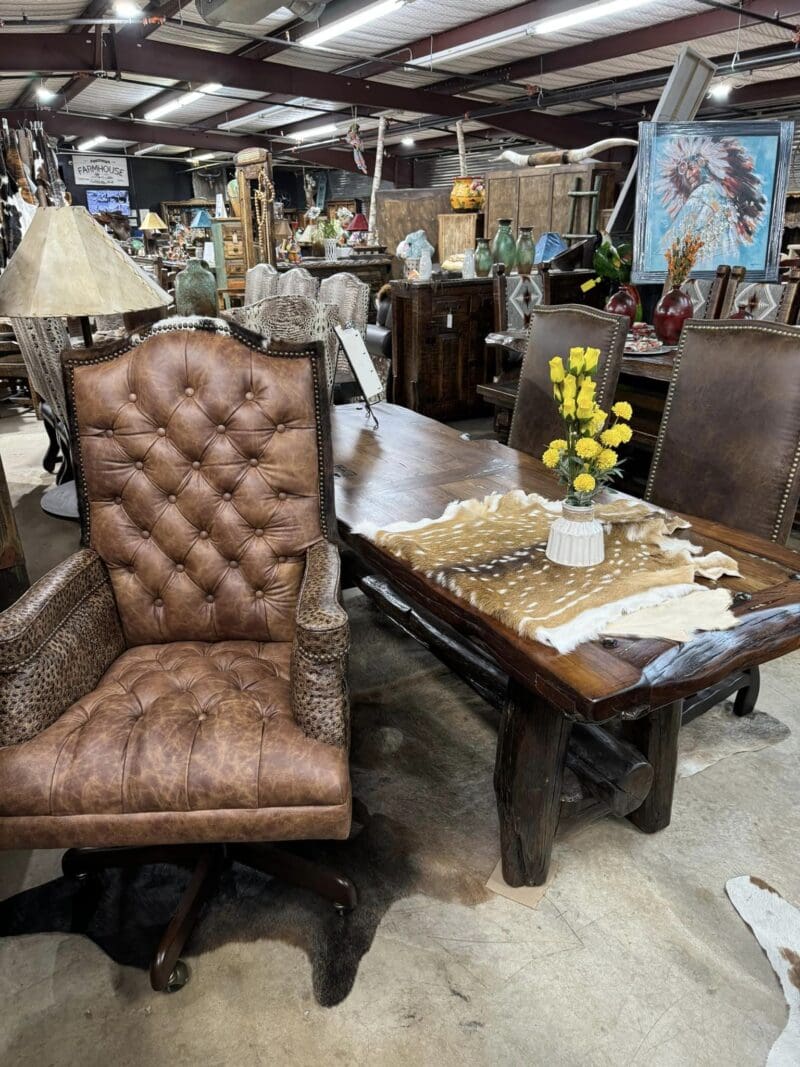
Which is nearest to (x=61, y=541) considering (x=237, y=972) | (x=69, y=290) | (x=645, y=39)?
(x=69, y=290)

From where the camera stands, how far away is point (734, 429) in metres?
2.10

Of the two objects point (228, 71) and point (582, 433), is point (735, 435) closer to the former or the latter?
point (582, 433)

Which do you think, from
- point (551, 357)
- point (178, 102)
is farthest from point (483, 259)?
point (178, 102)

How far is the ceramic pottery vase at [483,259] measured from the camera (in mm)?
5332

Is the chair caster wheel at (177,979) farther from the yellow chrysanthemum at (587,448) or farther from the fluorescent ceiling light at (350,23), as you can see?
the fluorescent ceiling light at (350,23)

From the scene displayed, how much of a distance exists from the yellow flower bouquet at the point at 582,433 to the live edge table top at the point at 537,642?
13.8 inches

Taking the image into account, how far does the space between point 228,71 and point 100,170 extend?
10336 millimetres

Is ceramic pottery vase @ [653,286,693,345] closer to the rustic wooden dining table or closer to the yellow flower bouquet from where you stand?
the rustic wooden dining table

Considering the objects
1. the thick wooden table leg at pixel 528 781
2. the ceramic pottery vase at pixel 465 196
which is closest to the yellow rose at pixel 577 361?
the thick wooden table leg at pixel 528 781

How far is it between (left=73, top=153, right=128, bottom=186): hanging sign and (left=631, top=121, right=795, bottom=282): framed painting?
633 inches

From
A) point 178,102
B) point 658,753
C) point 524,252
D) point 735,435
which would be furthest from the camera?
point 178,102

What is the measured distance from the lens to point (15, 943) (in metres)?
1.60

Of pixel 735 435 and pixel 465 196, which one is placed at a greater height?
pixel 465 196

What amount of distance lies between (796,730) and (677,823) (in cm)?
65
